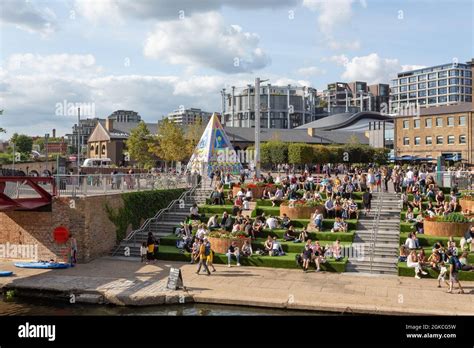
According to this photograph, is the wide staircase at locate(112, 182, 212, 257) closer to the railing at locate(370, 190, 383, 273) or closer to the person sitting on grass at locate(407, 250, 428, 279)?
the railing at locate(370, 190, 383, 273)

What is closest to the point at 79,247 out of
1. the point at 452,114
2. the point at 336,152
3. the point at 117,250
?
the point at 117,250

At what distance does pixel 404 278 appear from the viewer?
2059 centimetres

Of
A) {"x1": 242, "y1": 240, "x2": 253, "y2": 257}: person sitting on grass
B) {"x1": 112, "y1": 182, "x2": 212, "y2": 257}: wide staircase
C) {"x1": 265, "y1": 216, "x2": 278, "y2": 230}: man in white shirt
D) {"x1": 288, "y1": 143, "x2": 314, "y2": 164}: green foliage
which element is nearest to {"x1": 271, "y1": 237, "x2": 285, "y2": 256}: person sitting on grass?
{"x1": 242, "y1": 240, "x2": 253, "y2": 257}: person sitting on grass

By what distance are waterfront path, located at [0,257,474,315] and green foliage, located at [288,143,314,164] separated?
35849mm

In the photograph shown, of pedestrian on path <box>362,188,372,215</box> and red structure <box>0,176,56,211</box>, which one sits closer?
red structure <box>0,176,56,211</box>

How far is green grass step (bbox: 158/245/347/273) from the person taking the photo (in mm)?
21797

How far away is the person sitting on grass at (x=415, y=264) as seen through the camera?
20.4 metres

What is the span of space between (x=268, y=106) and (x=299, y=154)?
8036 cm

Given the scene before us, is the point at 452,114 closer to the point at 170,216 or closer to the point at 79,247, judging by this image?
the point at 170,216

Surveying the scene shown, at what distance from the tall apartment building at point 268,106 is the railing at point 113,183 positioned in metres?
102

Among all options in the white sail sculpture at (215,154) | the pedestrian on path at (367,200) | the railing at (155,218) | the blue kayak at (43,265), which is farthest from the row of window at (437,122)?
the blue kayak at (43,265)

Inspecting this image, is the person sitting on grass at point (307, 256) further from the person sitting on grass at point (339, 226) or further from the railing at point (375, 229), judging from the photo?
the person sitting on grass at point (339, 226)

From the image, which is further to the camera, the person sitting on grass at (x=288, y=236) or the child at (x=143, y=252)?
the person sitting on grass at (x=288, y=236)
